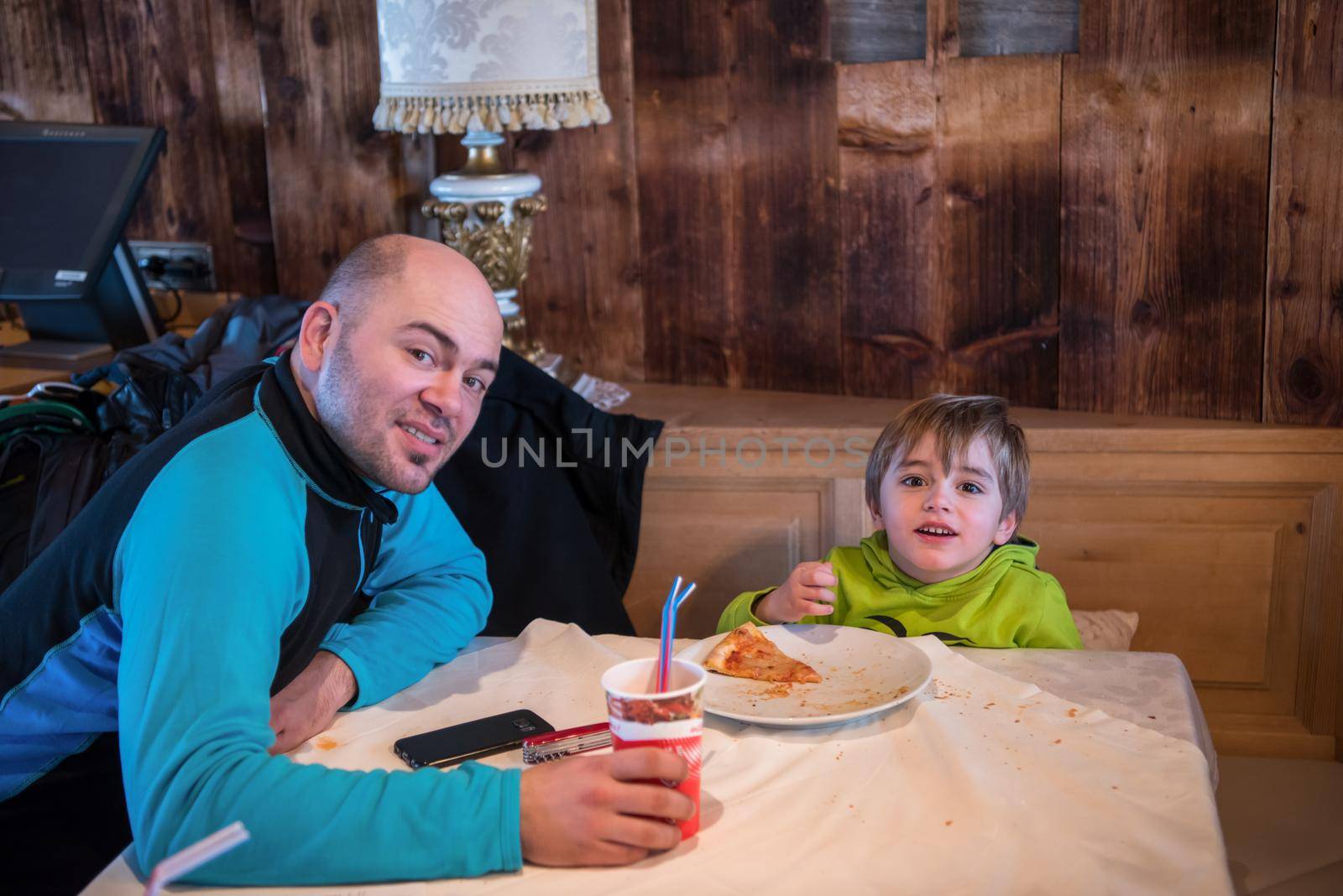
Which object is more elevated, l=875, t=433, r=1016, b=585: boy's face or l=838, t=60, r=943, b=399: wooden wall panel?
l=838, t=60, r=943, b=399: wooden wall panel

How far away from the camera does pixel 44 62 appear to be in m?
2.88

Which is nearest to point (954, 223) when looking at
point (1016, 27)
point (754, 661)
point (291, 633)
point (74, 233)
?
point (1016, 27)

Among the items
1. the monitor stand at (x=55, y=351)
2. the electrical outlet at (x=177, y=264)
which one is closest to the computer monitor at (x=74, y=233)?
Answer: the monitor stand at (x=55, y=351)

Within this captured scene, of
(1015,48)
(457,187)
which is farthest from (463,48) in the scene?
(1015,48)

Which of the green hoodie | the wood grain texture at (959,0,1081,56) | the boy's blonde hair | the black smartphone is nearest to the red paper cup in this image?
the black smartphone

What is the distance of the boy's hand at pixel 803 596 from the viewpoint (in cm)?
155

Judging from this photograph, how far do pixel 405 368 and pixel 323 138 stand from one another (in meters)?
1.58

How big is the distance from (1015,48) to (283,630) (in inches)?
64.6

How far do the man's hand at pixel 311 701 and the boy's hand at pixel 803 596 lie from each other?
0.56 meters

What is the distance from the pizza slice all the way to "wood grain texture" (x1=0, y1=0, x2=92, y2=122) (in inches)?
89.3

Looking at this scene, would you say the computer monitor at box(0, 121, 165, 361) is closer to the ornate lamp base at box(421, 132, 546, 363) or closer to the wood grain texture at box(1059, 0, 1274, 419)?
the ornate lamp base at box(421, 132, 546, 363)

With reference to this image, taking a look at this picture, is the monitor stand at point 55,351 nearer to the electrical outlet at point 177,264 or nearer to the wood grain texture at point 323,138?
the electrical outlet at point 177,264

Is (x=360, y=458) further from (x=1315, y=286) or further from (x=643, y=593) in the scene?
(x=1315, y=286)

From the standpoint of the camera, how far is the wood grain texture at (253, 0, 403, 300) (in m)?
2.60
